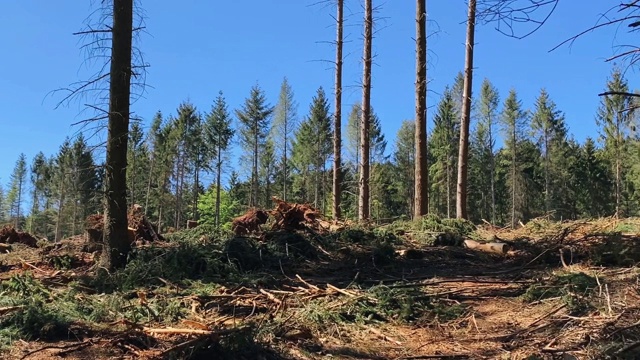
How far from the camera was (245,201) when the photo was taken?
53312 mm

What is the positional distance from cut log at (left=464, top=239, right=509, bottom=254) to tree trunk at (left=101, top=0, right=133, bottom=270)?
582cm

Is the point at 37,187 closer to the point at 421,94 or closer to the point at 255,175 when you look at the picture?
the point at 255,175

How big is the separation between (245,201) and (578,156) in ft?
113

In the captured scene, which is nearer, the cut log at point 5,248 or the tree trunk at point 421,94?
the cut log at point 5,248

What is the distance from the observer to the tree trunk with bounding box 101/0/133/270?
7.57 metres

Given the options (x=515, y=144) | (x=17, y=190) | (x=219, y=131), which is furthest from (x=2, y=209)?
(x=515, y=144)

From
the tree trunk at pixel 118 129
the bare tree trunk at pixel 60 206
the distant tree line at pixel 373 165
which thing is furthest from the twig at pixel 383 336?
the bare tree trunk at pixel 60 206

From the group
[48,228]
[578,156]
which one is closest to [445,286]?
[578,156]

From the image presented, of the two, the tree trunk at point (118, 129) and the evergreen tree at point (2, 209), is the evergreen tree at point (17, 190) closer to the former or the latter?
the evergreen tree at point (2, 209)

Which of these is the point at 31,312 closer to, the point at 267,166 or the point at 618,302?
the point at 618,302

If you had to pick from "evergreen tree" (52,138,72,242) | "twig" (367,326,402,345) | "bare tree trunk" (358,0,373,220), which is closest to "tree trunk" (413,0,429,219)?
"bare tree trunk" (358,0,373,220)

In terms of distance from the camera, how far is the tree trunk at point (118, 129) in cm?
757

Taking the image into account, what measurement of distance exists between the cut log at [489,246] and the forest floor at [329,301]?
5.8 inches

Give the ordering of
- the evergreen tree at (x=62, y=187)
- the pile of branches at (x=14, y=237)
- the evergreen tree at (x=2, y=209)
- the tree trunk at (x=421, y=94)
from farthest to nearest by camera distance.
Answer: the evergreen tree at (x=2, y=209), the evergreen tree at (x=62, y=187), the tree trunk at (x=421, y=94), the pile of branches at (x=14, y=237)
